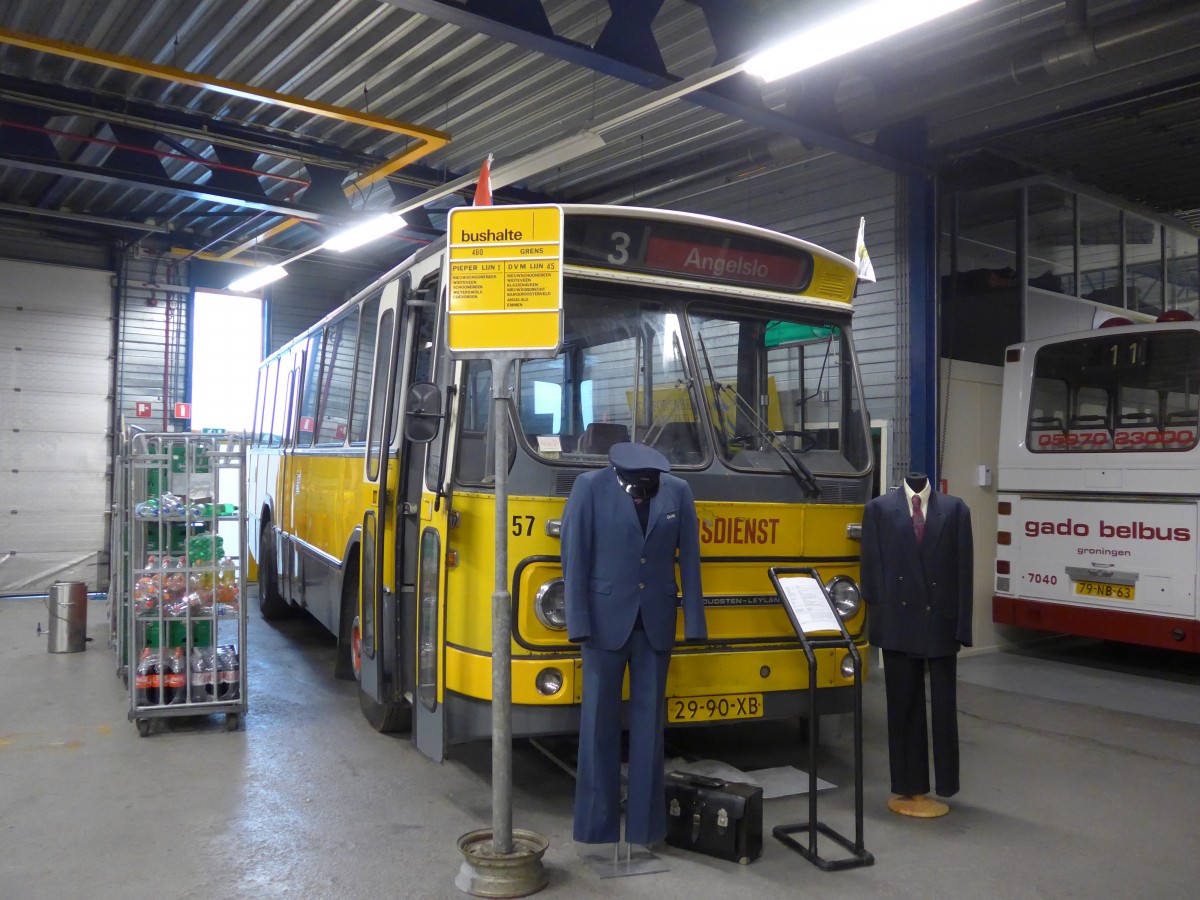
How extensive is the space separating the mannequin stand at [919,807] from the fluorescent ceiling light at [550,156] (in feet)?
18.3

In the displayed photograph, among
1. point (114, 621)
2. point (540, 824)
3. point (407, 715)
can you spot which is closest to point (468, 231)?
point (540, 824)

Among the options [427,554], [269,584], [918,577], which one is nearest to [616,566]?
[427,554]

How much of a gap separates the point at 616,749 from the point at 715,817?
559 mm

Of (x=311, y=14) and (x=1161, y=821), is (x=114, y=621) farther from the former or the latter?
(x=1161, y=821)

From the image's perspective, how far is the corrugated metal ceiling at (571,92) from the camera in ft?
24.5

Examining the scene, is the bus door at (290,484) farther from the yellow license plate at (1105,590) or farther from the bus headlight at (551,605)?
the yellow license plate at (1105,590)

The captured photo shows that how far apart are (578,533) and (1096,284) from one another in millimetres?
10710

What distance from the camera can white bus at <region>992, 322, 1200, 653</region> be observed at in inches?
338

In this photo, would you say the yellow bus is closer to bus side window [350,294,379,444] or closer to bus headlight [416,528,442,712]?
bus headlight [416,528,442,712]

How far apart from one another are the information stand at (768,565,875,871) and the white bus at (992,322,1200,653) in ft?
17.1

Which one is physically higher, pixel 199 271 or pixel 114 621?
pixel 199 271

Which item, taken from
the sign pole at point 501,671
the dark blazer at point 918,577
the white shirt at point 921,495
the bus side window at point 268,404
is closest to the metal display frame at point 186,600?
the sign pole at point 501,671

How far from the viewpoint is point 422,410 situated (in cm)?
485

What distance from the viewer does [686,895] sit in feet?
13.5
